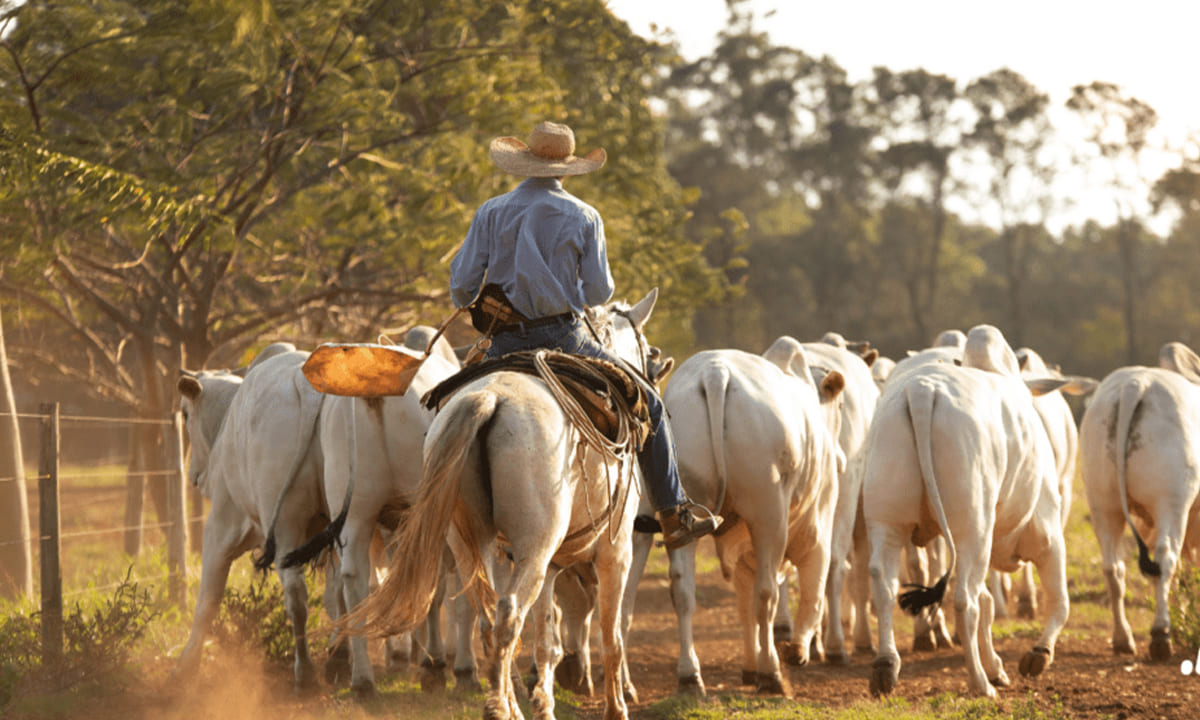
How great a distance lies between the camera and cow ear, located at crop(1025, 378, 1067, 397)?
927cm

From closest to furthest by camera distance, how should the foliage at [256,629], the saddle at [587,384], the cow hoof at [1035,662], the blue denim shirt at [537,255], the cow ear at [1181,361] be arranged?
the saddle at [587,384] → the blue denim shirt at [537,255] → the cow hoof at [1035,662] → the foliage at [256,629] → the cow ear at [1181,361]

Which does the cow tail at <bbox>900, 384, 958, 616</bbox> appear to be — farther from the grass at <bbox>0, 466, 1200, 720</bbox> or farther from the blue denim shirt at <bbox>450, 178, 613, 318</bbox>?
the blue denim shirt at <bbox>450, 178, 613, 318</bbox>

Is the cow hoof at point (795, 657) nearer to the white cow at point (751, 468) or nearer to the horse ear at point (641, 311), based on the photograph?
the white cow at point (751, 468)

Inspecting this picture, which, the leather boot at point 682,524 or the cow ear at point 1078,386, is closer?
the leather boot at point 682,524

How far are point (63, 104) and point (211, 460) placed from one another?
12.0 ft

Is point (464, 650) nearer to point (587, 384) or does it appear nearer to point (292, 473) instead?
point (292, 473)

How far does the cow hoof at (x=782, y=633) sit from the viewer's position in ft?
30.9

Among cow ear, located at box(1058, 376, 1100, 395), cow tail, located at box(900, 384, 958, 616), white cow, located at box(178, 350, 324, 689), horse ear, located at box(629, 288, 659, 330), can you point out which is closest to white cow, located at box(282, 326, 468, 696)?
white cow, located at box(178, 350, 324, 689)

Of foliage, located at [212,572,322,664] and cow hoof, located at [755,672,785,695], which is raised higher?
foliage, located at [212,572,322,664]

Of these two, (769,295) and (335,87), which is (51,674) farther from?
(769,295)

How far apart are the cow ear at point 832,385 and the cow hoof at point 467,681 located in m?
3.14

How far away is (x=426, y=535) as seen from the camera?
5.02m

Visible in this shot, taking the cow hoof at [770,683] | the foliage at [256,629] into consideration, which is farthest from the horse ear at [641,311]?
the foliage at [256,629]

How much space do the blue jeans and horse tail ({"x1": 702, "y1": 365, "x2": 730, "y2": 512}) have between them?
877mm
